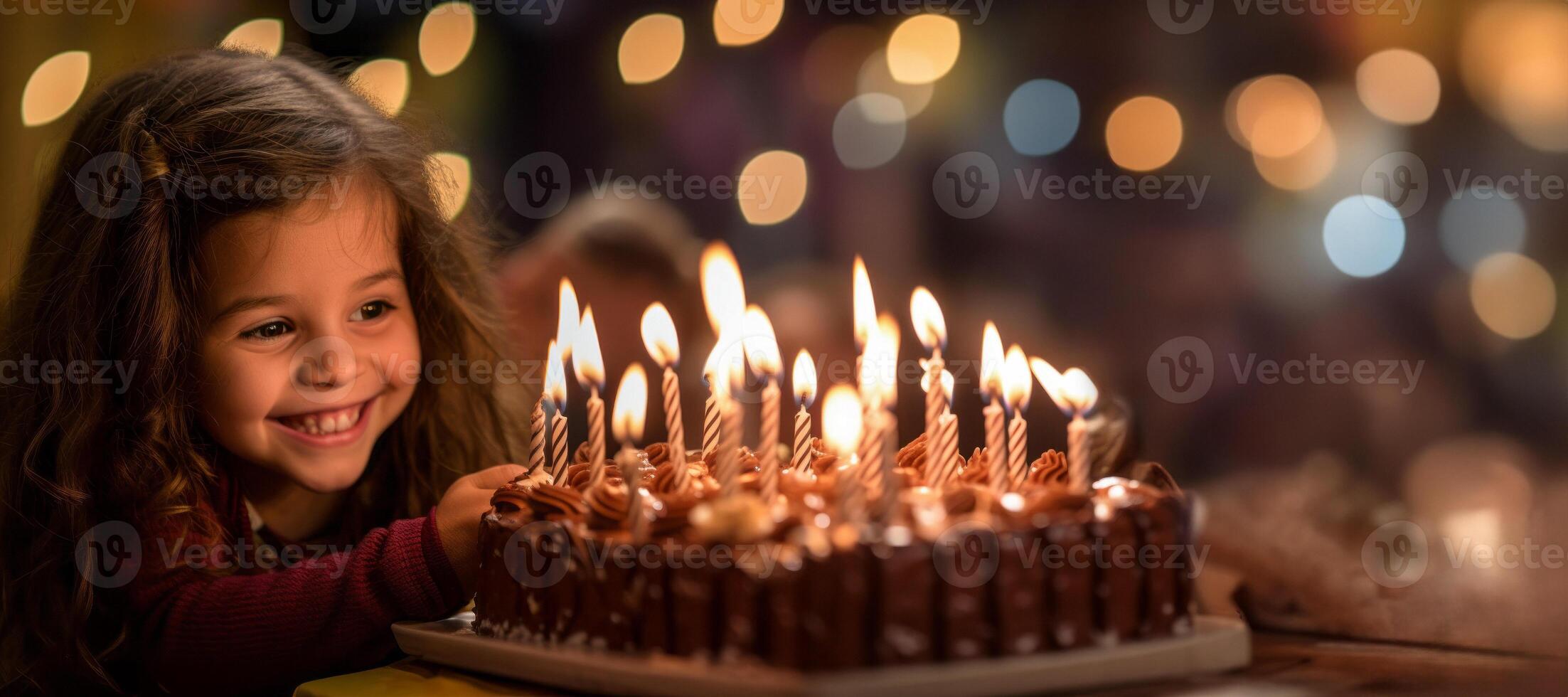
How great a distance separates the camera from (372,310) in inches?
82.7

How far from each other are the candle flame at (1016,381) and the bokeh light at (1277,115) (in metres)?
0.86

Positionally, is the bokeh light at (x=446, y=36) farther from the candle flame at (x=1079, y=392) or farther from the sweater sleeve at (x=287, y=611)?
the candle flame at (x=1079, y=392)

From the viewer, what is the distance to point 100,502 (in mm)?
1935

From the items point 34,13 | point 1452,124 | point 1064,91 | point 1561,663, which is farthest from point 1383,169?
point 34,13

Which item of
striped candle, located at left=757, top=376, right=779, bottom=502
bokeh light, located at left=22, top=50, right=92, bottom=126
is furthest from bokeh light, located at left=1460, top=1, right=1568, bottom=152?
bokeh light, located at left=22, top=50, right=92, bottom=126

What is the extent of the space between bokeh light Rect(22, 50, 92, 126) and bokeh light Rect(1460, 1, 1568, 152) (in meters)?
3.56

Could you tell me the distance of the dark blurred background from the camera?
1.92 metres

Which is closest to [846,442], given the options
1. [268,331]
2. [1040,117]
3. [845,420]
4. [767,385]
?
[845,420]

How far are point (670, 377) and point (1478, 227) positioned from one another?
1.42 meters

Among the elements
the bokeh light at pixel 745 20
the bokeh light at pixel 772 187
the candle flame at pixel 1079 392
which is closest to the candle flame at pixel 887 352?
the candle flame at pixel 1079 392

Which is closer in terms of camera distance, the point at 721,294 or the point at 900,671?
the point at 900,671

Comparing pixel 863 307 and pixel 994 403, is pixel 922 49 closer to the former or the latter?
pixel 863 307

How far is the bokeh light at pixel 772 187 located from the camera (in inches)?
131

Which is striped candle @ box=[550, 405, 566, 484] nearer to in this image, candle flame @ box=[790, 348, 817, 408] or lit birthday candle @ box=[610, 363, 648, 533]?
lit birthday candle @ box=[610, 363, 648, 533]
